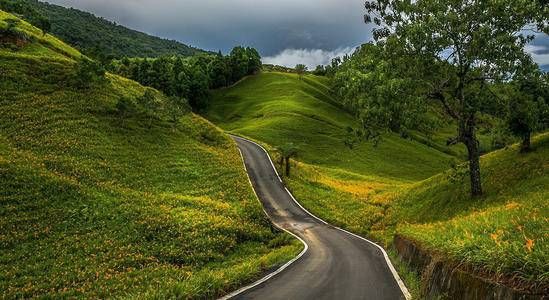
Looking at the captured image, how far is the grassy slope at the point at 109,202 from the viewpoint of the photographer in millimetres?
24078

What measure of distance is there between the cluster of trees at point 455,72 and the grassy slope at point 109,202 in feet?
39.2

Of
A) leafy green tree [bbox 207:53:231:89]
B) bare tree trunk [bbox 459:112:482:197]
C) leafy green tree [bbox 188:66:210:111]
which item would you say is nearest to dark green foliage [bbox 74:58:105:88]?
bare tree trunk [bbox 459:112:482:197]

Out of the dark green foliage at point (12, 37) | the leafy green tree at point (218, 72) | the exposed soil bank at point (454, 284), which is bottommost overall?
the exposed soil bank at point (454, 284)

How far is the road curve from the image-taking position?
1545 centimetres

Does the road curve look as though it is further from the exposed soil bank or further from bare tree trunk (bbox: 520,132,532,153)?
bare tree trunk (bbox: 520,132,532,153)

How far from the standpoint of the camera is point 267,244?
1401 inches

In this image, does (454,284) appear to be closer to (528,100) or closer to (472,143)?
(472,143)

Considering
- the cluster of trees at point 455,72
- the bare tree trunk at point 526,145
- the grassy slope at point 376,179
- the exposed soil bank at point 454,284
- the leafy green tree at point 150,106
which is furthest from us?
the leafy green tree at point 150,106

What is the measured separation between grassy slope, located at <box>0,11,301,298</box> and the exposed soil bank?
6.63 meters

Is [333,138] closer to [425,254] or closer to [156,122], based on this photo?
[156,122]

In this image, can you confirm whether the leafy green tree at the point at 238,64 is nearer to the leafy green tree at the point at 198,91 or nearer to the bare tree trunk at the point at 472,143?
the leafy green tree at the point at 198,91

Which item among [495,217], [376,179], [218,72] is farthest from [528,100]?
[218,72]

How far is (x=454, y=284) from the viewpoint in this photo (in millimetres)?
10719

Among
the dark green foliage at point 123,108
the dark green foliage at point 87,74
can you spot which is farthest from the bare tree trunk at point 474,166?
the dark green foliage at point 87,74
